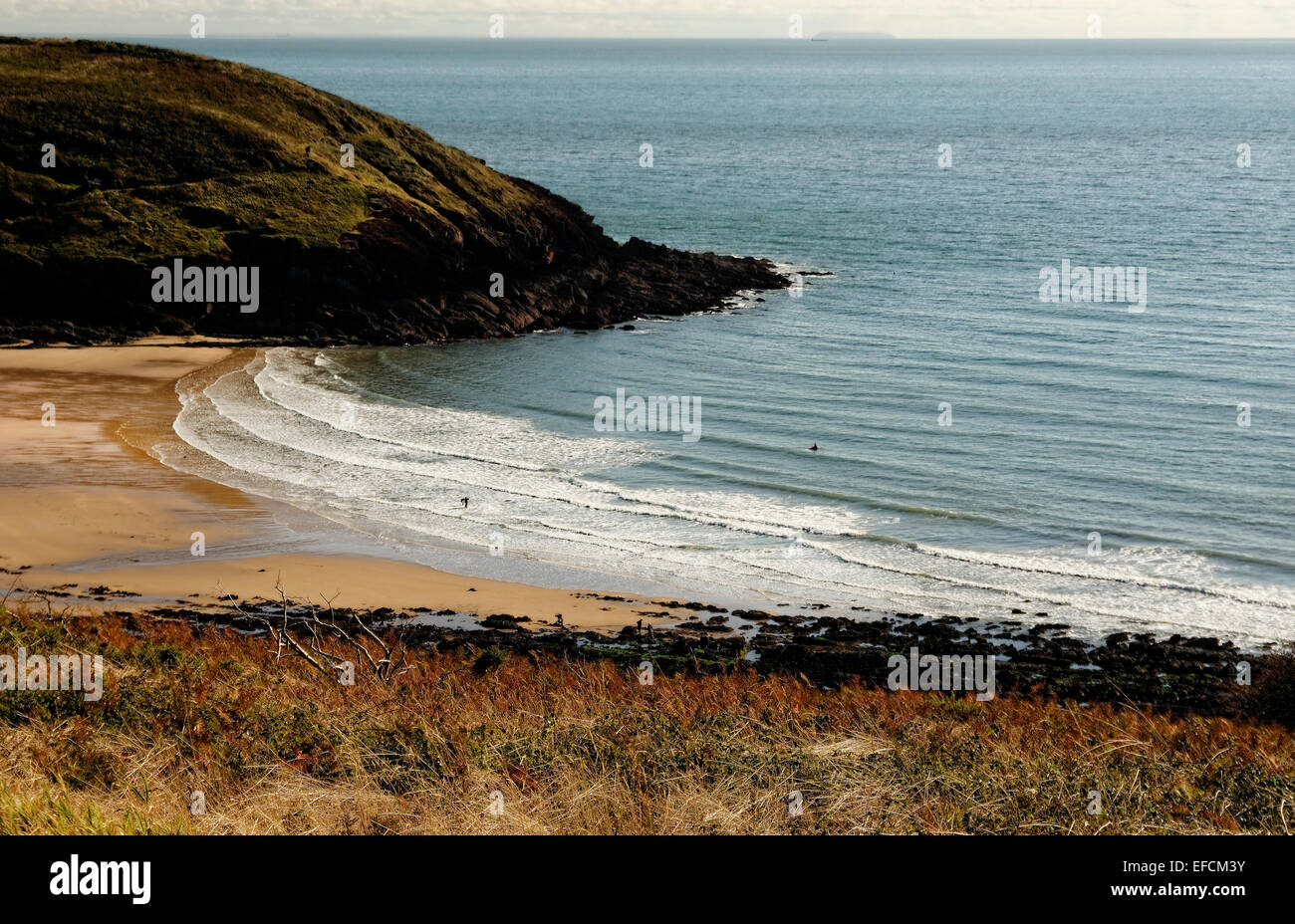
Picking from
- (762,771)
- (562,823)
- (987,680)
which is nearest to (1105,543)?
Result: (987,680)

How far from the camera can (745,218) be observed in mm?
79625

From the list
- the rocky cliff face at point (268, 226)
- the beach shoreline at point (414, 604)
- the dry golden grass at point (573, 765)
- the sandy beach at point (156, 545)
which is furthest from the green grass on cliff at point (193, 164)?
the dry golden grass at point (573, 765)

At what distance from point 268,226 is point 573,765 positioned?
44.7 meters

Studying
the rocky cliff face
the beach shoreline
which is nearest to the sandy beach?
the beach shoreline

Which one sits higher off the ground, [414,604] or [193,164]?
[193,164]

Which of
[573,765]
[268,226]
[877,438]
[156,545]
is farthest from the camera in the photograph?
[268,226]

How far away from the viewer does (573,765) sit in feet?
33.0

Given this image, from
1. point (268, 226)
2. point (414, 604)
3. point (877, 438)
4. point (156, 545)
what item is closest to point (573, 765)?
point (414, 604)

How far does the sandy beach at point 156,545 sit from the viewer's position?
23.0m

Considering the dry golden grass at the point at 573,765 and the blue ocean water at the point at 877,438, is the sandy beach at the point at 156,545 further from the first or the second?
the dry golden grass at the point at 573,765

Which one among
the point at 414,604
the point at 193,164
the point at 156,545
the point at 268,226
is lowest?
the point at 414,604

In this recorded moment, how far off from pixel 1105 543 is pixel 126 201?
42564 mm

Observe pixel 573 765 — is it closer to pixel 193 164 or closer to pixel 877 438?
pixel 877 438
